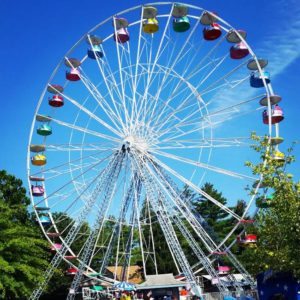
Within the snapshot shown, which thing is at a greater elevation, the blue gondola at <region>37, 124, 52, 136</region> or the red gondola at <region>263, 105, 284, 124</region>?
the blue gondola at <region>37, 124, 52, 136</region>

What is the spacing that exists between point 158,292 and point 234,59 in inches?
630

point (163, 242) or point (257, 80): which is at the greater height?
point (163, 242)

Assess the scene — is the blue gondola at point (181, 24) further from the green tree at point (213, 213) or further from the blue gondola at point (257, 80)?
the green tree at point (213, 213)

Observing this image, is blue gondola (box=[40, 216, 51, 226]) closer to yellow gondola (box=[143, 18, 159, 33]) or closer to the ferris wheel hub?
the ferris wheel hub

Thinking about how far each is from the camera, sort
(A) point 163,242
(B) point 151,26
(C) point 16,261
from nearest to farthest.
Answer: (C) point 16,261 → (B) point 151,26 → (A) point 163,242

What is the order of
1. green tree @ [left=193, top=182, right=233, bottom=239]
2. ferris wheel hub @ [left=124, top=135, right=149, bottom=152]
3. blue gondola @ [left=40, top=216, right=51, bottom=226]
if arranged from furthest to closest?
green tree @ [left=193, top=182, right=233, bottom=239] < blue gondola @ [left=40, top=216, right=51, bottom=226] < ferris wheel hub @ [left=124, top=135, right=149, bottom=152]

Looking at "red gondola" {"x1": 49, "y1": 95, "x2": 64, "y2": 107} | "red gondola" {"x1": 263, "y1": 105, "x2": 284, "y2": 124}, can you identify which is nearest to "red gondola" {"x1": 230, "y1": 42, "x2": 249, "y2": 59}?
"red gondola" {"x1": 263, "y1": 105, "x2": 284, "y2": 124}

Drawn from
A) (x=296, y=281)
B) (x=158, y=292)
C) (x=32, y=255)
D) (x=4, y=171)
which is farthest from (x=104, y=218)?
(x=4, y=171)

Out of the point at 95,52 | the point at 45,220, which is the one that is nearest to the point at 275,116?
the point at 95,52

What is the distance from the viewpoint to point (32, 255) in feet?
89.9

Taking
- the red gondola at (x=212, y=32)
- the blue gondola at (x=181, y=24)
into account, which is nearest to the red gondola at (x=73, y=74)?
the blue gondola at (x=181, y=24)

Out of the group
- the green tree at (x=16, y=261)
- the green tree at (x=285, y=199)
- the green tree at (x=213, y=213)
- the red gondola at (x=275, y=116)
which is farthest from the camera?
the green tree at (x=213, y=213)

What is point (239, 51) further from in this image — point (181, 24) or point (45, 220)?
point (45, 220)

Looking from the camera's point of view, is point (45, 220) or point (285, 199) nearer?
point (285, 199)
